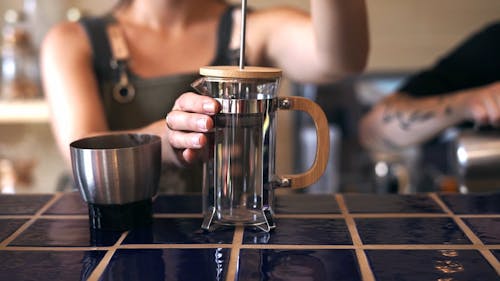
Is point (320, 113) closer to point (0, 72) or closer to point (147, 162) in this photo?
point (147, 162)

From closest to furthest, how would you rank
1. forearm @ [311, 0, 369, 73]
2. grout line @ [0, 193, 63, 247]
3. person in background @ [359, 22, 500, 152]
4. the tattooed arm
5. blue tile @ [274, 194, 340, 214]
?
grout line @ [0, 193, 63, 247] < blue tile @ [274, 194, 340, 214] < forearm @ [311, 0, 369, 73] < the tattooed arm < person in background @ [359, 22, 500, 152]

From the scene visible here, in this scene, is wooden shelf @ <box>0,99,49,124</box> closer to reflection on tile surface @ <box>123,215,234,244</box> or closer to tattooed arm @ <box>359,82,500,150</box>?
tattooed arm @ <box>359,82,500,150</box>

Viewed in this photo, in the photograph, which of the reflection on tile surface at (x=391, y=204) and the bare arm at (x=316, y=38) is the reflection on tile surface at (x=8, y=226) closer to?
the reflection on tile surface at (x=391, y=204)

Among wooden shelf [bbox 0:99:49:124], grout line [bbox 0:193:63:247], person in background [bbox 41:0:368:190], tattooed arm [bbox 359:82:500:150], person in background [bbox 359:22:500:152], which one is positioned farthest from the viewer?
wooden shelf [bbox 0:99:49:124]

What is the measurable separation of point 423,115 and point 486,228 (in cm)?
83

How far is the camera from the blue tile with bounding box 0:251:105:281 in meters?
0.54

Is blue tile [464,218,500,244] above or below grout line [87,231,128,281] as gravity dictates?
above

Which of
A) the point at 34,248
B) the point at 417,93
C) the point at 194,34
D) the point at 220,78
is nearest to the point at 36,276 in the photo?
the point at 34,248

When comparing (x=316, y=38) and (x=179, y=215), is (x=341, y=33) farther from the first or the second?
(x=179, y=215)

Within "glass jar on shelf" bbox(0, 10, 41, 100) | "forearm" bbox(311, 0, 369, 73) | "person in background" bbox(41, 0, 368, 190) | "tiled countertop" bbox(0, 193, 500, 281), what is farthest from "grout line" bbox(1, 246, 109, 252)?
"glass jar on shelf" bbox(0, 10, 41, 100)

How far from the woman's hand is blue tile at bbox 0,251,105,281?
0.48 ft

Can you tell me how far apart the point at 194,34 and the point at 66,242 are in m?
0.71

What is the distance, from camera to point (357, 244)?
0.61 meters

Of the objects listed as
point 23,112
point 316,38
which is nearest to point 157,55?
point 316,38
